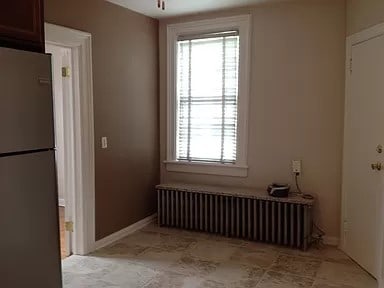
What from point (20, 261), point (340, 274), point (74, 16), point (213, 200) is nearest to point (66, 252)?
point (213, 200)

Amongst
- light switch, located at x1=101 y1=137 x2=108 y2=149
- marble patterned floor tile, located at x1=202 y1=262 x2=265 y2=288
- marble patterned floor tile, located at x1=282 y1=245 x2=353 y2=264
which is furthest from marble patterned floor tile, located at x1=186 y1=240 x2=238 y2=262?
light switch, located at x1=101 y1=137 x2=108 y2=149

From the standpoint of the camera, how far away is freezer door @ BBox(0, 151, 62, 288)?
1713 mm

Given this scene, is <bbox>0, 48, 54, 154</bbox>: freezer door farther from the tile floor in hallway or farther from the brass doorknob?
the brass doorknob

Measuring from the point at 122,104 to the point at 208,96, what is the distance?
0.99 metres

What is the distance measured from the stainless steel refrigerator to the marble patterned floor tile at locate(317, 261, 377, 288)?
2.18 metres

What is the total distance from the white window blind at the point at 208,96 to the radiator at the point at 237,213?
448 millimetres

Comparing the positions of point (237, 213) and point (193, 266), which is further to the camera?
point (237, 213)

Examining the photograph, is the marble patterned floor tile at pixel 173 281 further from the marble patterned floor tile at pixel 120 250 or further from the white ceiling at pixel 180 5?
the white ceiling at pixel 180 5

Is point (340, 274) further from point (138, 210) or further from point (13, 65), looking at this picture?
point (13, 65)

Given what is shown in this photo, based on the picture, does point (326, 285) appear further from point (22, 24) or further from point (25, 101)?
point (22, 24)

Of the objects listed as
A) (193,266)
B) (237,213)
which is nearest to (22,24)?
(193,266)

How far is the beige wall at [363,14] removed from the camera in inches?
117

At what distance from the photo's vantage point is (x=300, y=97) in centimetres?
383

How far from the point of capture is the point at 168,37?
4.43 metres
